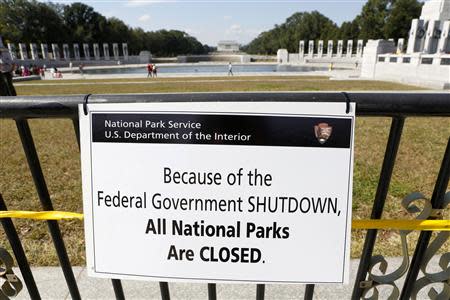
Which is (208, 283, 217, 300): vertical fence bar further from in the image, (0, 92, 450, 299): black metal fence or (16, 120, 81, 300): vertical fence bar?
(16, 120, 81, 300): vertical fence bar

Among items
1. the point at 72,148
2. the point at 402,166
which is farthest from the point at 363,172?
the point at 72,148

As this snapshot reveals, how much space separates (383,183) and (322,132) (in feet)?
1.33

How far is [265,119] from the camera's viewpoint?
131 centimetres

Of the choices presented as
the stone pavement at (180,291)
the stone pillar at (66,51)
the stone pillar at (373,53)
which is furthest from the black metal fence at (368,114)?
the stone pillar at (66,51)

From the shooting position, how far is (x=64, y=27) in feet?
287

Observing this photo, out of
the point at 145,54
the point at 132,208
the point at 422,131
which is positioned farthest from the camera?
the point at 145,54

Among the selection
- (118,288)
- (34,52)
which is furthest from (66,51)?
(118,288)

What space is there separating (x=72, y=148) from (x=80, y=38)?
→ 90650 mm

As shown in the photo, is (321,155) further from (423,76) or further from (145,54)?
(145,54)

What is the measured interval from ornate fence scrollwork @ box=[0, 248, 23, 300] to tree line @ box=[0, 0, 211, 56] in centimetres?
7695

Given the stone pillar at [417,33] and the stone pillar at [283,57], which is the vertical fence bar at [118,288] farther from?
the stone pillar at [283,57]

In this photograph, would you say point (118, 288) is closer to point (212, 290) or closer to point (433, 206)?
point (212, 290)

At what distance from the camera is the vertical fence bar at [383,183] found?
4.62 ft

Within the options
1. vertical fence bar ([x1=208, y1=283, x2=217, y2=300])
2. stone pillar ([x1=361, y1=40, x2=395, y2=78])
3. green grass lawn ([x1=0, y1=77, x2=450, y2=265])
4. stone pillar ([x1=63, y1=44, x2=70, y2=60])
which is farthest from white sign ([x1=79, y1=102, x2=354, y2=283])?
stone pillar ([x1=63, y1=44, x2=70, y2=60])
